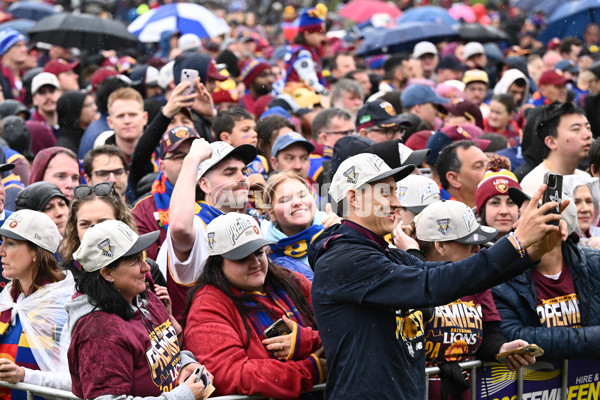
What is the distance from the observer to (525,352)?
15.7 ft

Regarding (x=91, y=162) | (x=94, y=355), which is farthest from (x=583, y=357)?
(x=91, y=162)

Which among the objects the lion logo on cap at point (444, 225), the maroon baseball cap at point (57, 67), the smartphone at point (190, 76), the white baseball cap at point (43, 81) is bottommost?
the lion logo on cap at point (444, 225)

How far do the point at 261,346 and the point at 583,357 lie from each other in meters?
1.96

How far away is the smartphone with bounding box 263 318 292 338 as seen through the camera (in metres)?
4.60

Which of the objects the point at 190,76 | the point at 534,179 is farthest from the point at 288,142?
the point at 534,179

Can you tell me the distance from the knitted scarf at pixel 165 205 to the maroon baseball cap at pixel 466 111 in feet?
15.1

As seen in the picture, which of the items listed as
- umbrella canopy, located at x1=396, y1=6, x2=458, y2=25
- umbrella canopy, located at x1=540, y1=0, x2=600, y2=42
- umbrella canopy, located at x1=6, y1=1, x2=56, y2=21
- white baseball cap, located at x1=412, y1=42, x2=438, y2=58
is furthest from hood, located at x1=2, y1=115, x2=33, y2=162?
umbrella canopy, located at x1=396, y1=6, x2=458, y2=25

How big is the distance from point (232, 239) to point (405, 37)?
11.9 m

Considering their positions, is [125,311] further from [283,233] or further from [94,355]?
[283,233]

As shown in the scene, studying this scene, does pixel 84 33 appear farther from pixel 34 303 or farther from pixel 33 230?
pixel 34 303

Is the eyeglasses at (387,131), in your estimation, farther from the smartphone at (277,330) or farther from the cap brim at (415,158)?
the smartphone at (277,330)

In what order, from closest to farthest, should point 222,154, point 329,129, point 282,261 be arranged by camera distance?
point 282,261
point 222,154
point 329,129

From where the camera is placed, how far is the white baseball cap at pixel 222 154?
221 inches

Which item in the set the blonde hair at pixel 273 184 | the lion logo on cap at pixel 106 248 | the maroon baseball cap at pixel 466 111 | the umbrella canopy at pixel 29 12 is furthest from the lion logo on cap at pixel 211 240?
the umbrella canopy at pixel 29 12
